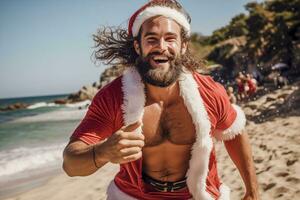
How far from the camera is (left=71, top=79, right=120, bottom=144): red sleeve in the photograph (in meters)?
2.12

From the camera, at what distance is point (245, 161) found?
2734mm

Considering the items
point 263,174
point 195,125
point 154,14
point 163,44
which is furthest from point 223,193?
point 263,174

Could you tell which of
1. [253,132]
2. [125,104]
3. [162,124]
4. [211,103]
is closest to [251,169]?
[211,103]

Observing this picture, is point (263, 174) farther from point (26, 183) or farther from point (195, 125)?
point (26, 183)

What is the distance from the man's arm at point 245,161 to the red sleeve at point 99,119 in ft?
3.52

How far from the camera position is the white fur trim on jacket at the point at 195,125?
8.06 ft

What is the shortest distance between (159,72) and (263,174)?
3217 millimetres

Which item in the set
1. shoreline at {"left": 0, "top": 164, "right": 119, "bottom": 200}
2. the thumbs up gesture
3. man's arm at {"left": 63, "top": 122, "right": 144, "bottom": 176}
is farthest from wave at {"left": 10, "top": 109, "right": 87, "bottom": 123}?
the thumbs up gesture

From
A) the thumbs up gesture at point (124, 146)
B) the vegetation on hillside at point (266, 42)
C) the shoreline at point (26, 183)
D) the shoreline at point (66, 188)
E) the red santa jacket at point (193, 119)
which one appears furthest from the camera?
the vegetation on hillside at point (266, 42)

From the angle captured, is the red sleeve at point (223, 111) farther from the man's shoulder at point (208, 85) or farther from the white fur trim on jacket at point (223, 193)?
the white fur trim on jacket at point (223, 193)

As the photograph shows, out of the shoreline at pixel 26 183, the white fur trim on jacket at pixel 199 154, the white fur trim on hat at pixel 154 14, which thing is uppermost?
the white fur trim on hat at pixel 154 14

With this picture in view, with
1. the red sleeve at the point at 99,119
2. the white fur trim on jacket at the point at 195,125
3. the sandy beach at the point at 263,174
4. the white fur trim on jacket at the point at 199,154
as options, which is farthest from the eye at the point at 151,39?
the sandy beach at the point at 263,174

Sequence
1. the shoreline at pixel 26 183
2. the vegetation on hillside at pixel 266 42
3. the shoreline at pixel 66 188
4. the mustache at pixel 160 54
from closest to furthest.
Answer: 1. the mustache at pixel 160 54
2. the shoreline at pixel 66 188
3. the shoreline at pixel 26 183
4. the vegetation on hillside at pixel 266 42

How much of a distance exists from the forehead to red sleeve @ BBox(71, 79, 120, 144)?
0.57 meters
